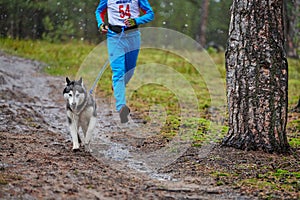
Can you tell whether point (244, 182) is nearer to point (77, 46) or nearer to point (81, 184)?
point (81, 184)

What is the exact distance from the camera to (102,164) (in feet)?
15.7

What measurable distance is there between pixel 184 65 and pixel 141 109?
7.18 m

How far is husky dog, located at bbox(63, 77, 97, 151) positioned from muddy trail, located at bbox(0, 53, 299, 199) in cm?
24

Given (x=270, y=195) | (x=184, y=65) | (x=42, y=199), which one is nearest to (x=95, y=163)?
(x=42, y=199)

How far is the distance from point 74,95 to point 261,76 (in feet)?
7.15

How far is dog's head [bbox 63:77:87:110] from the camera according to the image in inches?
203

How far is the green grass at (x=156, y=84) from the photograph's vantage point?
7.33 m

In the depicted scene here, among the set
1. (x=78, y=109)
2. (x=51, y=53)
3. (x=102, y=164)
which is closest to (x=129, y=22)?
(x=78, y=109)

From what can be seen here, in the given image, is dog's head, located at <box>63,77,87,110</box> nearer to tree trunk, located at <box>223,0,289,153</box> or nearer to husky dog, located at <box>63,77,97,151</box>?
husky dog, located at <box>63,77,97,151</box>

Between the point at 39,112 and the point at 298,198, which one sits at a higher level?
the point at 39,112

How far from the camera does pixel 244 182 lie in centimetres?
422

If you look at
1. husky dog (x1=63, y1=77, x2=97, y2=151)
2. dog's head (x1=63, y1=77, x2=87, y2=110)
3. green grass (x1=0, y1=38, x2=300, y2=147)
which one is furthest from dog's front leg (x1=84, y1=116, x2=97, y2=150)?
green grass (x1=0, y1=38, x2=300, y2=147)

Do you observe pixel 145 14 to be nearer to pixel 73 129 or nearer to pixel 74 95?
pixel 74 95

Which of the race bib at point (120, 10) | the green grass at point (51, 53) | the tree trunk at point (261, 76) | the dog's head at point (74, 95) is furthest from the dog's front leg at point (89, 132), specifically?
the green grass at point (51, 53)
